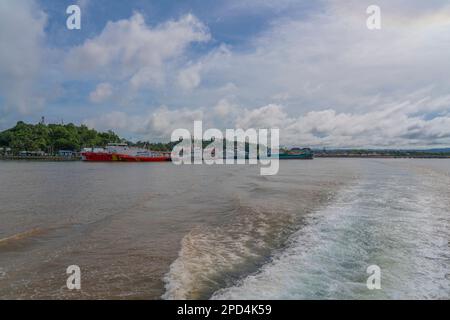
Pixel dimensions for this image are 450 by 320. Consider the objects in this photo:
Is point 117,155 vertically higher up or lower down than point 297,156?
higher up

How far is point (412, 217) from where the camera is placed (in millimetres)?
13125

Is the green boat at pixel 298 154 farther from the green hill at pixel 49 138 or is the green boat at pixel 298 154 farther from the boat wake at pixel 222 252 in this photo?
the boat wake at pixel 222 252

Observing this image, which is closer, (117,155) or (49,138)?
(117,155)

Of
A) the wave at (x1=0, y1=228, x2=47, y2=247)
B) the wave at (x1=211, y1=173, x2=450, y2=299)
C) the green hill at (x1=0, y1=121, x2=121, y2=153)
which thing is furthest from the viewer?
the green hill at (x1=0, y1=121, x2=121, y2=153)

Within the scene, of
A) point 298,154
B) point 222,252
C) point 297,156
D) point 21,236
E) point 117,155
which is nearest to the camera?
point 222,252

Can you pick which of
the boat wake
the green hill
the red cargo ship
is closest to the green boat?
the red cargo ship

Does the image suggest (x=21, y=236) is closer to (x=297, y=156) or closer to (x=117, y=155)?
(x=117, y=155)

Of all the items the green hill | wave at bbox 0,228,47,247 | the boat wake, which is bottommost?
the boat wake

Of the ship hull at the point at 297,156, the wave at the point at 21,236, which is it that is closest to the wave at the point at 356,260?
the wave at the point at 21,236

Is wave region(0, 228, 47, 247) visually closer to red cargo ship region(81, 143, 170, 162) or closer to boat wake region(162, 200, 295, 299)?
boat wake region(162, 200, 295, 299)

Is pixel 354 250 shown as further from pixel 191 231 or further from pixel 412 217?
pixel 412 217

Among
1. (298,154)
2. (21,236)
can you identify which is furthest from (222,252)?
(298,154)

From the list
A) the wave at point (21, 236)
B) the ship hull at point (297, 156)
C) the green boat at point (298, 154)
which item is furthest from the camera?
the green boat at point (298, 154)

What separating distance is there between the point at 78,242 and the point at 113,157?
8547cm
